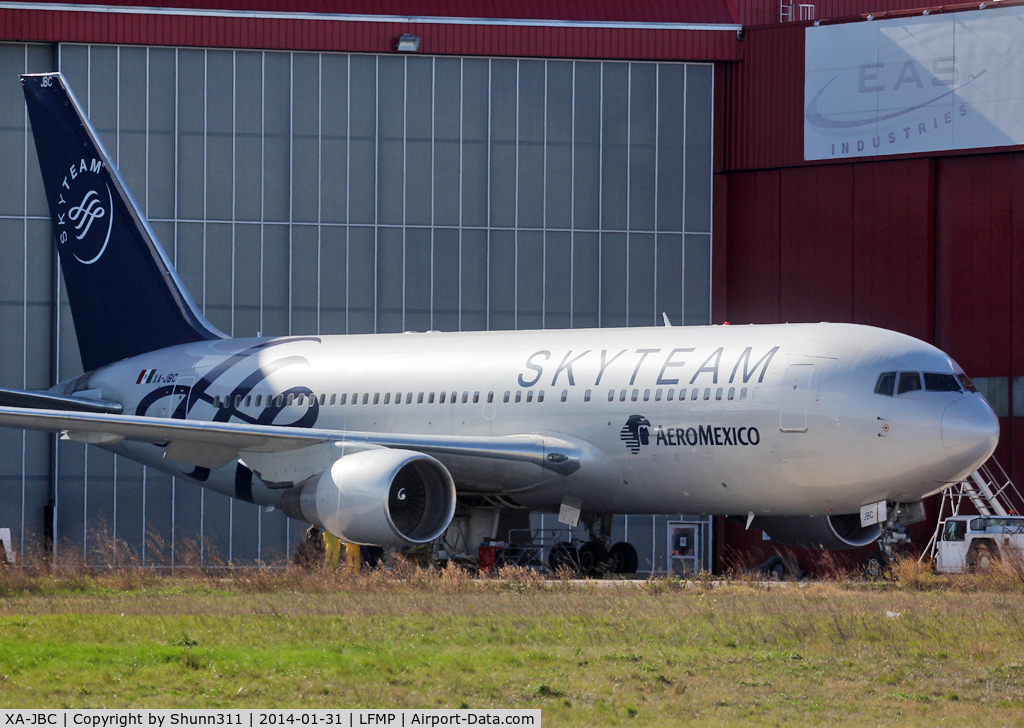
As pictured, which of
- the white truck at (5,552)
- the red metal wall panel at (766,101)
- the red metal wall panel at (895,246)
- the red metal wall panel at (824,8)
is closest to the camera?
the white truck at (5,552)

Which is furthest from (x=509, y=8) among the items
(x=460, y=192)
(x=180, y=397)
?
(x=180, y=397)

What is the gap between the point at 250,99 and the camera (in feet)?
102

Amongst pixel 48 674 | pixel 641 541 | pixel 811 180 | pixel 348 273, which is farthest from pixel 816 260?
pixel 48 674

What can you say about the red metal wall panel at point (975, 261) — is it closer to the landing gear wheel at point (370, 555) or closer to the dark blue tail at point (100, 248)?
the landing gear wheel at point (370, 555)

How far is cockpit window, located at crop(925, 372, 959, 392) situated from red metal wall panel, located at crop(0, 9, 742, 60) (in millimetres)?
14276

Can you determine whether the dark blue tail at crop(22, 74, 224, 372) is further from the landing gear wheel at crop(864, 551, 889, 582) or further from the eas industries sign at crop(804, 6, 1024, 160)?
the eas industries sign at crop(804, 6, 1024, 160)

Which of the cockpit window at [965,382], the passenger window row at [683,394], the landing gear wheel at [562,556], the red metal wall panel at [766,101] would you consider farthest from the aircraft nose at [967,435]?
the red metal wall panel at [766,101]

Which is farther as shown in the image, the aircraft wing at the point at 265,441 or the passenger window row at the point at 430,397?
the aircraft wing at the point at 265,441

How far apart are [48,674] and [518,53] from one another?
23.1 meters

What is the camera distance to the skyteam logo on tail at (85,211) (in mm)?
27000

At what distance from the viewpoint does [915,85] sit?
2955 cm

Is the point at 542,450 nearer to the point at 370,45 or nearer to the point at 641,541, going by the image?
the point at 641,541
